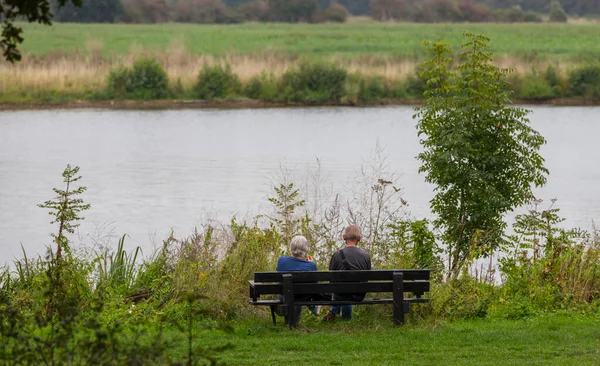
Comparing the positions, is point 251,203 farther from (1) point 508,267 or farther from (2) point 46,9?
(2) point 46,9

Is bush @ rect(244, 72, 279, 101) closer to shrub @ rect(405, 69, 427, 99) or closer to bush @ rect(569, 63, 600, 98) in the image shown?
shrub @ rect(405, 69, 427, 99)

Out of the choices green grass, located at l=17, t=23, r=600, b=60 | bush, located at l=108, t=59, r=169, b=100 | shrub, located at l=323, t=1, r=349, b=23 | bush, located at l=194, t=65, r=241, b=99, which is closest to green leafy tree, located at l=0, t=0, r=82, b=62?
bush, located at l=194, t=65, r=241, b=99

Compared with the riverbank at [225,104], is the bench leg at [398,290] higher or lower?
lower

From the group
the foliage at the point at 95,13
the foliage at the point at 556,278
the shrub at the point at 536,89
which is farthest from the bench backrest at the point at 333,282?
the foliage at the point at 95,13

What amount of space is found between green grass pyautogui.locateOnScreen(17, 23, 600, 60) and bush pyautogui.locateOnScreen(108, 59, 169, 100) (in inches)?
464

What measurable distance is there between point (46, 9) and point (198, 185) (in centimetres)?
1892

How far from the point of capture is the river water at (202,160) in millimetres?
19578

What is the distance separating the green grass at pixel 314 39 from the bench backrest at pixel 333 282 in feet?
138

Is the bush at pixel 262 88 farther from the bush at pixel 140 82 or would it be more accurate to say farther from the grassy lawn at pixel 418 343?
the grassy lawn at pixel 418 343

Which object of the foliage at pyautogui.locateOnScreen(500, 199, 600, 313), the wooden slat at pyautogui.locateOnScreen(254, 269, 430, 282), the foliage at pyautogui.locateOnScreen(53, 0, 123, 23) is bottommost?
the foliage at pyautogui.locateOnScreen(500, 199, 600, 313)

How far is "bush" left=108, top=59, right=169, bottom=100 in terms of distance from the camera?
4284cm

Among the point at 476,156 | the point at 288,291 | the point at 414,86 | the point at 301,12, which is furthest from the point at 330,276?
the point at 301,12

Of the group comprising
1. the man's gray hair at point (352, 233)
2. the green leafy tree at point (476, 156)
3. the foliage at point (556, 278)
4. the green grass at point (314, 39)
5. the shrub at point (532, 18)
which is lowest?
the foliage at point (556, 278)

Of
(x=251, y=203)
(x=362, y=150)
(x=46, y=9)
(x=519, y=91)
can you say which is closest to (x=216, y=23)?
(x=519, y=91)
